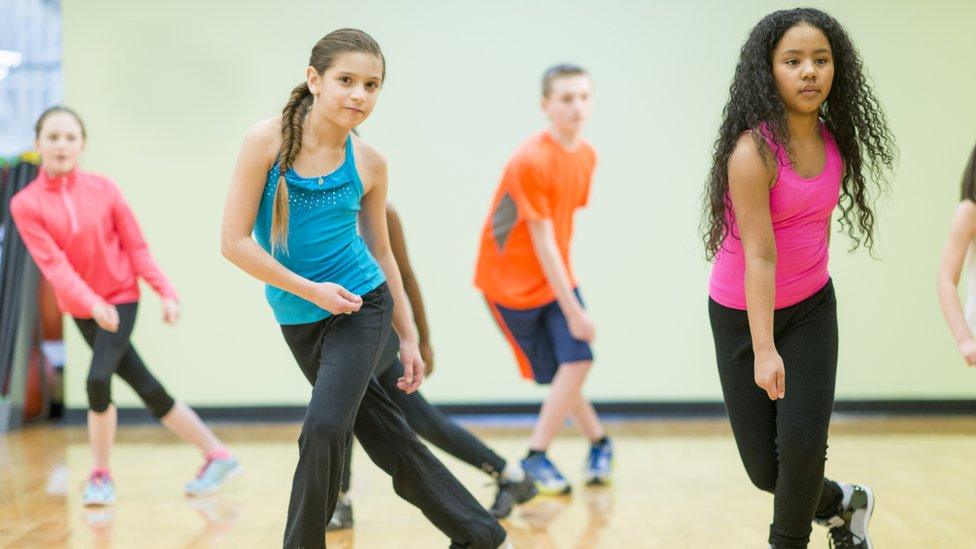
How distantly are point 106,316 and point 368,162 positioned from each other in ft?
5.64

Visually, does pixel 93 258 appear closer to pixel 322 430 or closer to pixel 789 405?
pixel 322 430

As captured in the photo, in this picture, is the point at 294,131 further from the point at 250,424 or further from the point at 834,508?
the point at 250,424

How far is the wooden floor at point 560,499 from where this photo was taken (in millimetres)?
3701

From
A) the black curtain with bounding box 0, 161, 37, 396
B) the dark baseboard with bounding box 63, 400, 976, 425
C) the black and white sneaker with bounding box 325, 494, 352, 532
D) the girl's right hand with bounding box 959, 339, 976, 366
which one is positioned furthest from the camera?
the dark baseboard with bounding box 63, 400, 976, 425

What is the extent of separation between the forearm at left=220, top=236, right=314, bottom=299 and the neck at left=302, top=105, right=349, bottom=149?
285 millimetres

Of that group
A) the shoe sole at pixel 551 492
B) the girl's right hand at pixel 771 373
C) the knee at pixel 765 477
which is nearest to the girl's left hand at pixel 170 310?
the shoe sole at pixel 551 492

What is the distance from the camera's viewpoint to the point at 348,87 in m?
2.62

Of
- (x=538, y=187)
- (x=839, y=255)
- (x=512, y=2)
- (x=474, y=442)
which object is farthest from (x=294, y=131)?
(x=839, y=255)

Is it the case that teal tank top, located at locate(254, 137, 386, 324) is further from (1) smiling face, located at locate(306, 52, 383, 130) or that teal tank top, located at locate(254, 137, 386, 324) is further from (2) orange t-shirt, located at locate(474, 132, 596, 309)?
(2) orange t-shirt, located at locate(474, 132, 596, 309)

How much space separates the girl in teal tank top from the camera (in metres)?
2.56

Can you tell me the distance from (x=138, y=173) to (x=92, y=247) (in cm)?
206

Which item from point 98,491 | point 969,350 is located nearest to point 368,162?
point 969,350

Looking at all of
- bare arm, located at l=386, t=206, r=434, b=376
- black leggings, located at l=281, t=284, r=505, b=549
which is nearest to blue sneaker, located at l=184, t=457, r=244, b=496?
bare arm, located at l=386, t=206, r=434, b=376

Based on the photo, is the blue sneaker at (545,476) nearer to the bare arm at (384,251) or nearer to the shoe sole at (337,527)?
the shoe sole at (337,527)
